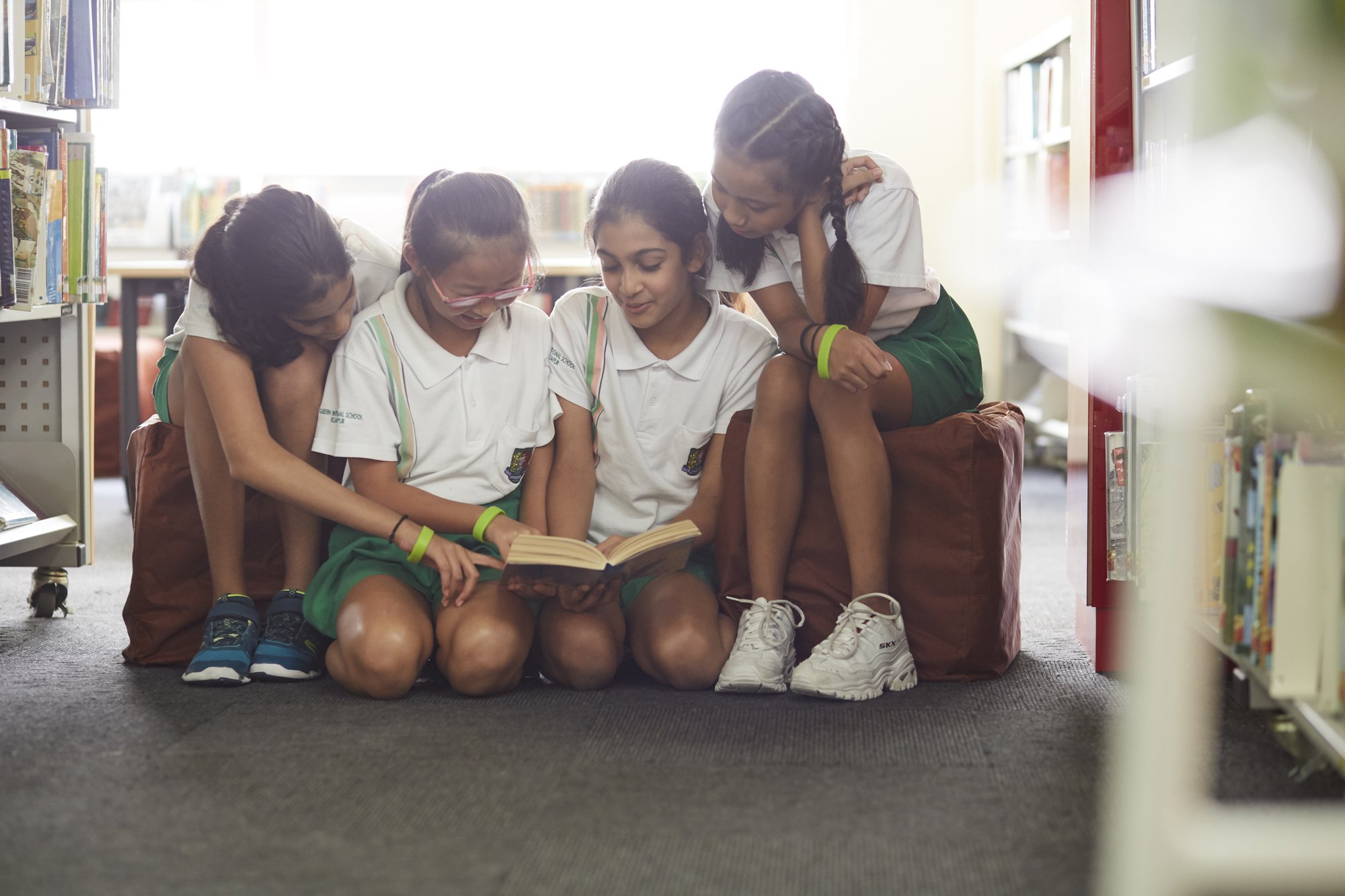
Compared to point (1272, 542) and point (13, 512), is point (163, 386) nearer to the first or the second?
point (13, 512)

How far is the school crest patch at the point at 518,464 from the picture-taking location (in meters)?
1.59

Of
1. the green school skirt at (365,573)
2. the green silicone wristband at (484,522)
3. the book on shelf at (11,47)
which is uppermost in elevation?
the book on shelf at (11,47)

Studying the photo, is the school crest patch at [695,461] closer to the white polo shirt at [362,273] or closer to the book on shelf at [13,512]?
the white polo shirt at [362,273]

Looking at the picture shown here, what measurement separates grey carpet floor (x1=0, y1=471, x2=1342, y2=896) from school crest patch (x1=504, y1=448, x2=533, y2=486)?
0.94ft

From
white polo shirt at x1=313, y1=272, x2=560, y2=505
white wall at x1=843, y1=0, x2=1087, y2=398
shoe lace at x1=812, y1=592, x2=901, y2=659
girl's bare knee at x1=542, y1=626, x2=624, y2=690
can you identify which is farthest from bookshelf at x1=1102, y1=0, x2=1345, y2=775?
white wall at x1=843, y1=0, x2=1087, y2=398

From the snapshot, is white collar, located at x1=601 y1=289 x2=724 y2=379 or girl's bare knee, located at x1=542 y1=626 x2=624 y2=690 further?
white collar, located at x1=601 y1=289 x2=724 y2=379

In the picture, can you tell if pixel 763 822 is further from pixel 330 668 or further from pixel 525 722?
pixel 330 668

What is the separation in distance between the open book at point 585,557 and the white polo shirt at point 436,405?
22cm

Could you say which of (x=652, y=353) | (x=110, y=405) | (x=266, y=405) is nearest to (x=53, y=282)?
(x=266, y=405)

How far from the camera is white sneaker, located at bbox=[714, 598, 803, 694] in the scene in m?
1.46

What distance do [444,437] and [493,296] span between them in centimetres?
20

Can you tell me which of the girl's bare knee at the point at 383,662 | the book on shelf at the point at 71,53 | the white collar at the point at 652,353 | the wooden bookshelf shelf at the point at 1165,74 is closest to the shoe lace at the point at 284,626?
the girl's bare knee at the point at 383,662

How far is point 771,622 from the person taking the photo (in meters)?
1.52

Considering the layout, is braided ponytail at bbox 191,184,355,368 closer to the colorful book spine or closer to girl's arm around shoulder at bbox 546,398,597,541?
girl's arm around shoulder at bbox 546,398,597,541
